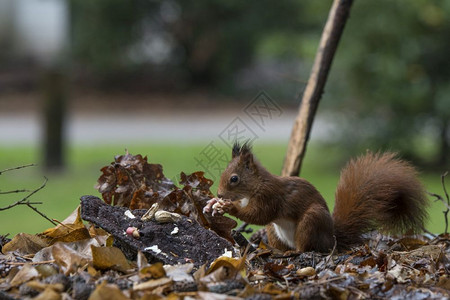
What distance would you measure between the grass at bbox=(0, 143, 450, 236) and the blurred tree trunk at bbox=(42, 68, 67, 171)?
0.17 meters

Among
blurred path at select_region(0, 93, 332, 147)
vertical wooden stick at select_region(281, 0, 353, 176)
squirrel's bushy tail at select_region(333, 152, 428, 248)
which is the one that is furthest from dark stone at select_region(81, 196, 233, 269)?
blurred path at select_region(0, 93, 332, 147)

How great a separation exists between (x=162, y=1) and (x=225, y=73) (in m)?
1.89

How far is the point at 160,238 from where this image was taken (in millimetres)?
2195

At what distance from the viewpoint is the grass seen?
20.7 ft

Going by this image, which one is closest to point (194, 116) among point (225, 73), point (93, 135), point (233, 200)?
point (225, 73)

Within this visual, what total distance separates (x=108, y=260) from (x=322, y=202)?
3.10ft

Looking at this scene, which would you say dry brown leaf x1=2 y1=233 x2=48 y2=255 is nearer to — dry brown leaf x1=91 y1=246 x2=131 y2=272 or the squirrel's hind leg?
dry brown leaf x1=91 y1=246 x2=131 y2=272

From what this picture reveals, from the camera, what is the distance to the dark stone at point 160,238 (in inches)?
83.4

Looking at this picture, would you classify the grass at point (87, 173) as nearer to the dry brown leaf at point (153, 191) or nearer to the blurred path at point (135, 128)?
the blurred path at point (135, 128)

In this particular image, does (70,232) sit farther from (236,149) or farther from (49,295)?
(236,149)

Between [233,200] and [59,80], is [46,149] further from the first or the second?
[233,200]

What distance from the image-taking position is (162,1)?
13375 millimetres

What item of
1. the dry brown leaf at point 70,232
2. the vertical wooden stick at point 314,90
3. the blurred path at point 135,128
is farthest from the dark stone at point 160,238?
the blurred path at point 135,128

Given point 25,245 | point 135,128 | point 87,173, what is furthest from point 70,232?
point 135,128
